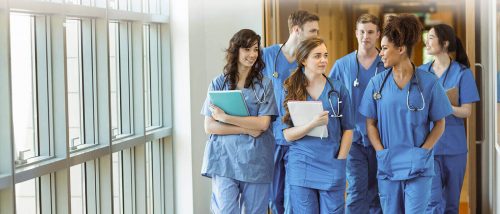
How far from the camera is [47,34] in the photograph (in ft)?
14.1

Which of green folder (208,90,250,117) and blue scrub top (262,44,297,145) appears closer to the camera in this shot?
green folder (208,90,250,117)

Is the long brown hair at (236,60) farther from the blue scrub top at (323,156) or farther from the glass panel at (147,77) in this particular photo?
the glass panel at (147,77)

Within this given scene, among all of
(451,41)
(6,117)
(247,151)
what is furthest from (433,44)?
(6,117)

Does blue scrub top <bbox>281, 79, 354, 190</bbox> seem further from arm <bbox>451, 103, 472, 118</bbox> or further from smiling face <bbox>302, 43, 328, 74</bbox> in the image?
arm <bbox>451, 103, 472, 118</bbox>

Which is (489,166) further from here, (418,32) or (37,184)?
(37,184)

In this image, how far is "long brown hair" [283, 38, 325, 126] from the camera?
5.06m

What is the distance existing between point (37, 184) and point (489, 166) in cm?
350

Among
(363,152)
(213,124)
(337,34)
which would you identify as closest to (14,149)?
(213,124)

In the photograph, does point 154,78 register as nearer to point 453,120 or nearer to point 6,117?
point 453,120

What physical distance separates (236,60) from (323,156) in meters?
0.68

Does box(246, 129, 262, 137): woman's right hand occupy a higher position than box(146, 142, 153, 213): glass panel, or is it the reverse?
box(246, 129, 262, 137): woman's right hand

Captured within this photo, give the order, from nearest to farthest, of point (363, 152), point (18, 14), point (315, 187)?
point (18, 14), point (315, 187), point (363, 152)

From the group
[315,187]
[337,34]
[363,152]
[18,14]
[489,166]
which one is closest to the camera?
[18,14]

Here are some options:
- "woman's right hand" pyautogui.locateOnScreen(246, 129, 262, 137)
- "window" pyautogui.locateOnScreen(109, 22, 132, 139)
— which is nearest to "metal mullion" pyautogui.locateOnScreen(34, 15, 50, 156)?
"window" pyautogui.locateOnScreen(109, 22, 132, 139)
